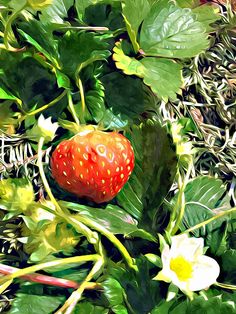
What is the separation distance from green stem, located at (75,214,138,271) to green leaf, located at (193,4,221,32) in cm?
27

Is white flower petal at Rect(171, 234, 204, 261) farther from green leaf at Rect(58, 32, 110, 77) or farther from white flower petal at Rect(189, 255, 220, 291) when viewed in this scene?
green leaf at Rect(58, 32, 110, 77)

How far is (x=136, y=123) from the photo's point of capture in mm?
728

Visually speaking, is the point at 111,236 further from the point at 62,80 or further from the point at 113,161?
the point at 62,80

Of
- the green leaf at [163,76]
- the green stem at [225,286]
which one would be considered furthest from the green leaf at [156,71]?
the green stem at [225,286]

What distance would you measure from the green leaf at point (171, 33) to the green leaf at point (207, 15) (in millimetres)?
12

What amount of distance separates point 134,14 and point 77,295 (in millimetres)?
308

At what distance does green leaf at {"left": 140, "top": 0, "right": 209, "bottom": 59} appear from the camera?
2.45 feet

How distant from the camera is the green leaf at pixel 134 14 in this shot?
0.72m

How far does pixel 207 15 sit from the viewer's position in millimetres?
779

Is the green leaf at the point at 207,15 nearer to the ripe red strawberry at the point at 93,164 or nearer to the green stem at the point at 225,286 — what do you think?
the ripe red strawberry at the point at 93,164

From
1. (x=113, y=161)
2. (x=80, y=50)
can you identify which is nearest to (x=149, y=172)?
(x=113, y=161)

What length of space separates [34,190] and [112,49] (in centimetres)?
18

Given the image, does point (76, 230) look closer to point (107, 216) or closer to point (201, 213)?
point (107, 216)

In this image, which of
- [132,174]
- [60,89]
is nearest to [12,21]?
[60,89]
